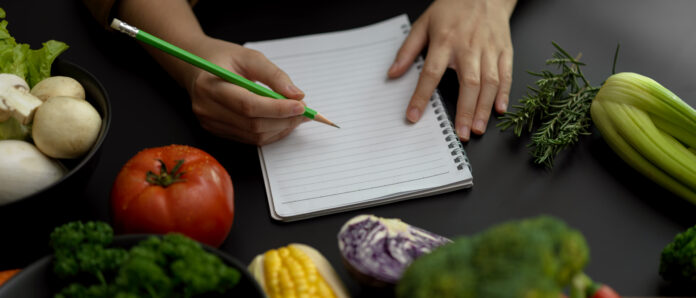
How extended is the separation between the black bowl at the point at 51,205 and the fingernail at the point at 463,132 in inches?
23.8

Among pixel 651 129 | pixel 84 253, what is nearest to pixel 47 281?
pixel 84 253

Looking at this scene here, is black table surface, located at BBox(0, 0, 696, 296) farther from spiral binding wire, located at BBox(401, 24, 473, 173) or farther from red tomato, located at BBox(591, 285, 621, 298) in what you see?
red tomato, located at BBox(591, 285, 621, 298)

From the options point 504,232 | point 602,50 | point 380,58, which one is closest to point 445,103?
point 380,58

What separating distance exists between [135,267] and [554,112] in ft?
2.60

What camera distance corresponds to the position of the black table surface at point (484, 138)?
2.97 feet

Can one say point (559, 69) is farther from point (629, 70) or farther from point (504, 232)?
point (504, 232)

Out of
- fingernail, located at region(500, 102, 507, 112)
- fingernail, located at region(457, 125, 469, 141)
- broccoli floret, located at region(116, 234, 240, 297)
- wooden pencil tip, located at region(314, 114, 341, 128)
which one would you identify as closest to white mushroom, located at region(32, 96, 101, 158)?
broccoli floret, located at region(116, 234, 240, 297)

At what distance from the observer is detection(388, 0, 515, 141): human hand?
1087 mm

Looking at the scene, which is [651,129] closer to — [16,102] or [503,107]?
[503,107]

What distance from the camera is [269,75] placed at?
3.38 feet

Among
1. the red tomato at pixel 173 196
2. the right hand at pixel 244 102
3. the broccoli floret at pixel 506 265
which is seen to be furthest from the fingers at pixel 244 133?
the broccoli floret at pixel 506 265

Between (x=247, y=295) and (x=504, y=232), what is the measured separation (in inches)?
12.3

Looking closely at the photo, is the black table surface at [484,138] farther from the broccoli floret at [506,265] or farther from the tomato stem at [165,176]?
the broccoli floret at [506,265]

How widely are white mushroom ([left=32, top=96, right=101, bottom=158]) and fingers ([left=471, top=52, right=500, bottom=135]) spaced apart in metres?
0.66
